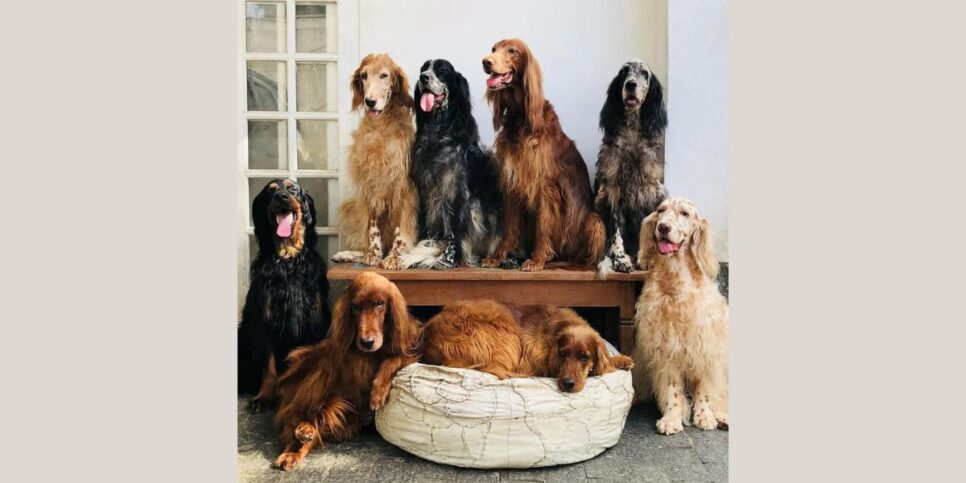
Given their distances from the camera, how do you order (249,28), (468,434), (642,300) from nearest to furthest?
(468,434) < (642,300) < (249,28)

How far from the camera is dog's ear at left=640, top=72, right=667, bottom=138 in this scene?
4062 mm

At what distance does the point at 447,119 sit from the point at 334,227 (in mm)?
1088

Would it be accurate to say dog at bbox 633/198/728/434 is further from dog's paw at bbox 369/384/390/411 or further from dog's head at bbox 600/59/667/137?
dog's paw at bbox 369/384/390/411

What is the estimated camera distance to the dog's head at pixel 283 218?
394 centimetres

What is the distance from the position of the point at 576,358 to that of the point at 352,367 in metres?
1.09

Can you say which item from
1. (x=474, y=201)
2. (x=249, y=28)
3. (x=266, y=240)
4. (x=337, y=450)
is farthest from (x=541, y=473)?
(x=249, y=28)

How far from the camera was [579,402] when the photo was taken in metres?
3.42

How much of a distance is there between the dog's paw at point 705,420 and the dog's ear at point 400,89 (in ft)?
7.65

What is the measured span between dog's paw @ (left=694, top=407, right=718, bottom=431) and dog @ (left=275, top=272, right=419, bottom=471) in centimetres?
154

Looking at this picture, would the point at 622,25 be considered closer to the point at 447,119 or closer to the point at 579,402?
the point at 447,119

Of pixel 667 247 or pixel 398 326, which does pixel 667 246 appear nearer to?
pixel 667 247

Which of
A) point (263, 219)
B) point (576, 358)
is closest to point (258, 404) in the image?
point (263, 219)

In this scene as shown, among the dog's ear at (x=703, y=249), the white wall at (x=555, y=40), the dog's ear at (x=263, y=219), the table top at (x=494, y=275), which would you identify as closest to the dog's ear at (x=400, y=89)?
the white wall at (x=555, y=40)

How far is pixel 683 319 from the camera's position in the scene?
12.5ft
